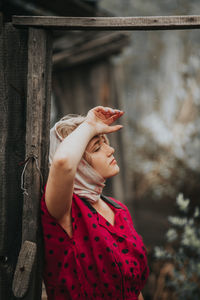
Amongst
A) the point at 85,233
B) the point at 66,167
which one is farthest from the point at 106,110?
the point at 85,233

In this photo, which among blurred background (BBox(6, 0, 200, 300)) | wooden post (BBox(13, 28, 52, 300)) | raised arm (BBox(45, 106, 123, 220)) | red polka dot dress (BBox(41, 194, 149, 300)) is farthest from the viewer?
blurred background (BBox(6, 0, 200, 300))

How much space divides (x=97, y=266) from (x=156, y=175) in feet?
16.2

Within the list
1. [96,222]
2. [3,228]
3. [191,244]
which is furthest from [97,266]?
[191,244]

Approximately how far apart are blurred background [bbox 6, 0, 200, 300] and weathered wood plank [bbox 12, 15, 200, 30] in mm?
2100

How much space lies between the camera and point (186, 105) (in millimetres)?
6977

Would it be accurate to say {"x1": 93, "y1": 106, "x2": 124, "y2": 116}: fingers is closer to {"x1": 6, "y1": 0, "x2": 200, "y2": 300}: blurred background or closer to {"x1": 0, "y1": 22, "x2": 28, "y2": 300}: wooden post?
{"x1": 0, "y1": 22, "x2": 28, "y2": 300}: wooden post

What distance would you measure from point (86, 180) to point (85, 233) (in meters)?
0.31

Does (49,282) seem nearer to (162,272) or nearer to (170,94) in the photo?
(162,272)

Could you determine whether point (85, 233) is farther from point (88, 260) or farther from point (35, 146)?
point (35, 146)

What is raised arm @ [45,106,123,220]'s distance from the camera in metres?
1.66

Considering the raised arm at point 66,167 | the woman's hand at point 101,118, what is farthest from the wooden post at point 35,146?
the woman's hand at point 101,118

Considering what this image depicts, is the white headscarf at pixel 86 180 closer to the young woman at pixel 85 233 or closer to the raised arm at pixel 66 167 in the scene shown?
the young woman at pixel 85 233

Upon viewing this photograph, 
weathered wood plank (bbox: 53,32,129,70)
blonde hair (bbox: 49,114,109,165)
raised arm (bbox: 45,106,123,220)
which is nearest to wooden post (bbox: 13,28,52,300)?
blonde hair (bbox: 49,114,109,165)

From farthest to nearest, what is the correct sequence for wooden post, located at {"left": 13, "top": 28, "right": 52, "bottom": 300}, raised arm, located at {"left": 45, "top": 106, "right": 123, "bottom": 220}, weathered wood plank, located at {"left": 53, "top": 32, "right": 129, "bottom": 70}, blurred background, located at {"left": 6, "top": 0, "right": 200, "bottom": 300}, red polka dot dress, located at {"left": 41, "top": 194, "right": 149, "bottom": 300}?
1. weathered wood plank, located at {"left": 53, "top": 32, "right": 129, "bottom": 70}
2. blurred background, located at {"left": 6, "top": 0, "right": 200, "bottom": 300}
3. wooden post, located at {"left": 13, "top": 28, "right": 52, "bottom": 300}
4. red polka dot dress, located at {"left": 41, "top": 194, "right": 149, "bottom": 300}
5. raised arm, located at {"left": 45, "top": 106, "right": 123, "bottom": 220}
